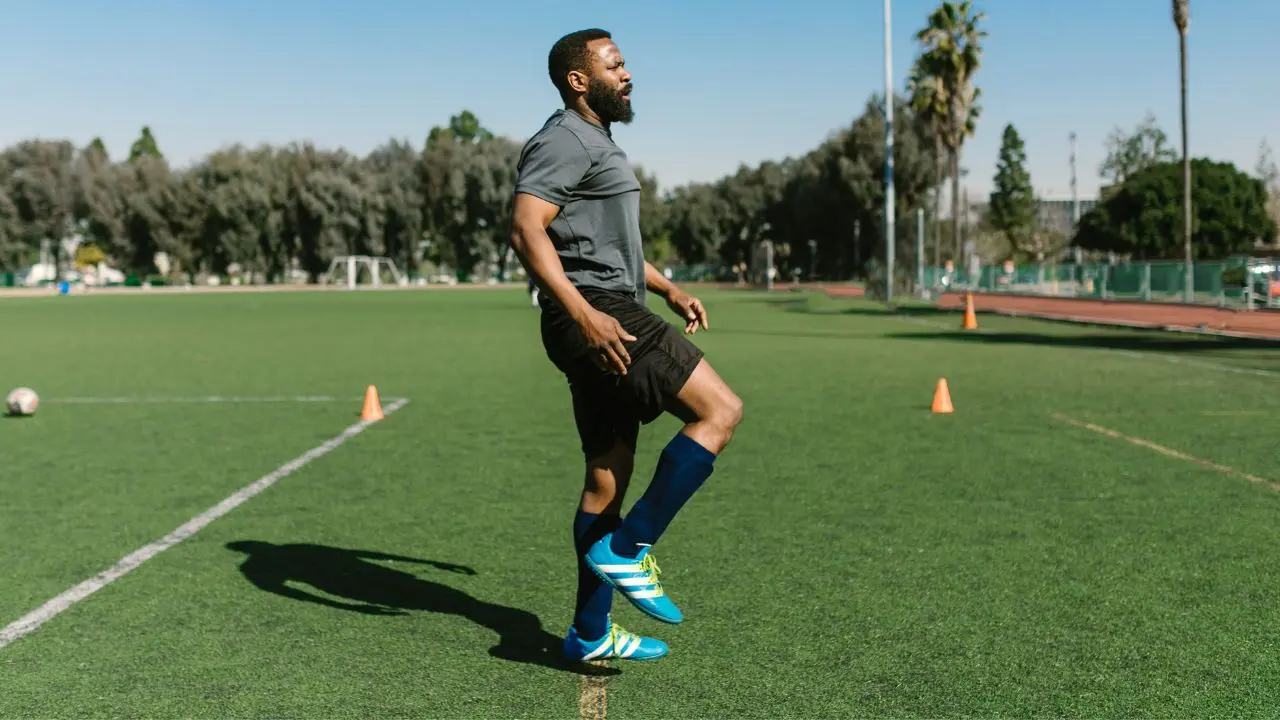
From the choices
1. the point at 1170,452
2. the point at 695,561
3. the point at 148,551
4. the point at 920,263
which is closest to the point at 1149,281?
the point at 920,263

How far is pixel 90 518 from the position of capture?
7016 millimetres

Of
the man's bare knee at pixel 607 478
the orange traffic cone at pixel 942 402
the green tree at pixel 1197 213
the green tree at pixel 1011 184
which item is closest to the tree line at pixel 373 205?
the green tree at pixel 1197 213

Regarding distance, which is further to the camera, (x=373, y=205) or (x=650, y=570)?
(x=373, y=205)

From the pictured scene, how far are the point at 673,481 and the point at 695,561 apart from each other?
204cm

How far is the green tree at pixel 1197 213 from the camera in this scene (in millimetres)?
80062

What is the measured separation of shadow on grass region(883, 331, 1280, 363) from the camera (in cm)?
2055

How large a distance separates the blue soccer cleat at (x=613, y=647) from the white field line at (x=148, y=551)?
6.77 ft

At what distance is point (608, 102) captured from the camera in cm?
395

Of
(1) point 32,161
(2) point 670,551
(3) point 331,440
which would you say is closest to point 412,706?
(2) point 670,551

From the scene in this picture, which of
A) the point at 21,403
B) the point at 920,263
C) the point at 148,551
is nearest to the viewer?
the point at 148,551

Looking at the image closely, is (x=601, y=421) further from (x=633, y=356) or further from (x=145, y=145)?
(x=145, y=145)

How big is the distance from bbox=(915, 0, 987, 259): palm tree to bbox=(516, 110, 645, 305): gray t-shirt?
5271 centimetres

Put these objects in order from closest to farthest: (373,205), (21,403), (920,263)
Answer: (21,403) < (920,263) < (373,205)

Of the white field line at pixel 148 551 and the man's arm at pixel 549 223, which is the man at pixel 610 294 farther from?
the white field line at pixel 148 551
